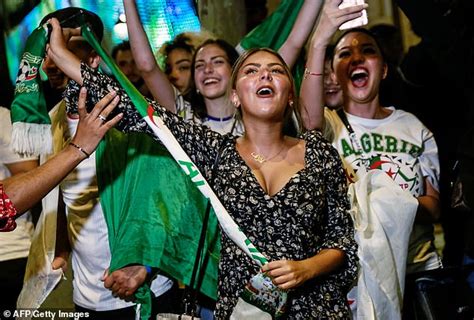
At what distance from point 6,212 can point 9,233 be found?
2.37ft

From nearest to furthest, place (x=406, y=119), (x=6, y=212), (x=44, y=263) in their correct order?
(x=6, y=212) < (x=44, y=263) < (x=406, y=119)

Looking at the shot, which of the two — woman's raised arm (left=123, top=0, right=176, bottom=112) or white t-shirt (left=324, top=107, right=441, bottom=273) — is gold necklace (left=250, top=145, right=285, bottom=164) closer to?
white t-shirt (left=324, top=107, right=441, bottom=273)

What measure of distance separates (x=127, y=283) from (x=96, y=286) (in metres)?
0.22

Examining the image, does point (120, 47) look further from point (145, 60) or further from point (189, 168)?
point (189, 168)

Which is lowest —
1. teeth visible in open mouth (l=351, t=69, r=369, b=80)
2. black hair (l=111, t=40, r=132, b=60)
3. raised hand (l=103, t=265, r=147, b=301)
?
raised hand (l=103, t=265, r=147, b=301)

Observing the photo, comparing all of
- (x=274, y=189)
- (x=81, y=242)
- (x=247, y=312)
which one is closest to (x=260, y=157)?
(x=274, y=189)

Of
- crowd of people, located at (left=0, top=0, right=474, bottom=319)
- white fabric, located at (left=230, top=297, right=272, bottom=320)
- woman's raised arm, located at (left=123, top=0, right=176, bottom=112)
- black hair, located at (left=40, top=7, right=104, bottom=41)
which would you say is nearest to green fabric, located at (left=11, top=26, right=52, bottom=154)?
crowd of people, located at (left=0, top=0, right=474, bottom=319)

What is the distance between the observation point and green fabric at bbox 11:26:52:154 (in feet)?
9.14

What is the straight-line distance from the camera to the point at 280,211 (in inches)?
104

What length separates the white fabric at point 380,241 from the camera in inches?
111

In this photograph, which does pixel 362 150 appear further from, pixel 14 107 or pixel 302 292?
pixel 14 107

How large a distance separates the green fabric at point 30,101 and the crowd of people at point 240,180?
16 mm

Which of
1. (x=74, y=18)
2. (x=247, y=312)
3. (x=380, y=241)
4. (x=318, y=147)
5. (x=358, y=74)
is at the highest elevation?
(x=74, y=18)

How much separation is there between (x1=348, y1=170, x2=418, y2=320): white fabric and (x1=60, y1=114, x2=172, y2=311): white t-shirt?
2.53ft
